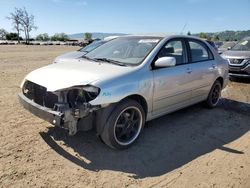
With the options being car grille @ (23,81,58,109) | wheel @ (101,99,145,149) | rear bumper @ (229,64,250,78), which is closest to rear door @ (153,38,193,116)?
wheel @ (101,99,145,149)

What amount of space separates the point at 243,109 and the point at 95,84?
4423mm

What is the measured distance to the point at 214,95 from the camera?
653cm

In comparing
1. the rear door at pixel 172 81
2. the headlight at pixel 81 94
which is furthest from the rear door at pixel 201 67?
the headlight at pixel 81 94

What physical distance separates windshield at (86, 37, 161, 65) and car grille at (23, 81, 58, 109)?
1.22 m

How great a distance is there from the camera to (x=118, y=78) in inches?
152

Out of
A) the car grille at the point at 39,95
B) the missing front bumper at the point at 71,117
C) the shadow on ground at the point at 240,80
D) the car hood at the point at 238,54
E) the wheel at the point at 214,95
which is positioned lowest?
the shadow on ground at the point at 240,80

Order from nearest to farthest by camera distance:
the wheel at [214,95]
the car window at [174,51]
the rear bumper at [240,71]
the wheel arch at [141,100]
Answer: the wheel arch at [141,100]
the car window at [174,51]
the wheel at [214,95]
the rear bumper at [240,71]

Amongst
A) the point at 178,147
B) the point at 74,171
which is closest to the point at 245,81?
the point at 178,147

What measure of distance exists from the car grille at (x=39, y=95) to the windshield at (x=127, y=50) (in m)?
1.22

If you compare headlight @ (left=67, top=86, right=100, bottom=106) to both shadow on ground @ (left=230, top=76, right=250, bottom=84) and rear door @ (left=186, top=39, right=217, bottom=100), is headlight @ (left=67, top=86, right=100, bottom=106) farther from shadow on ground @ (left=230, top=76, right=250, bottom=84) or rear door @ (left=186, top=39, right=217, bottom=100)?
shadow on ground @ (left=230, top=76, right=250, bottom=84)

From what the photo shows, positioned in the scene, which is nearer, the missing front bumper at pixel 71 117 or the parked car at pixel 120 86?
the missing front bumper at pixel 71 117

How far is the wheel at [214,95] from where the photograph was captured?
249 inches

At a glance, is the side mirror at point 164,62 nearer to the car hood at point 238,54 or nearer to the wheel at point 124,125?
the wheel at point 124,125

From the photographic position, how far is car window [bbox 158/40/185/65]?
15.6 feet
